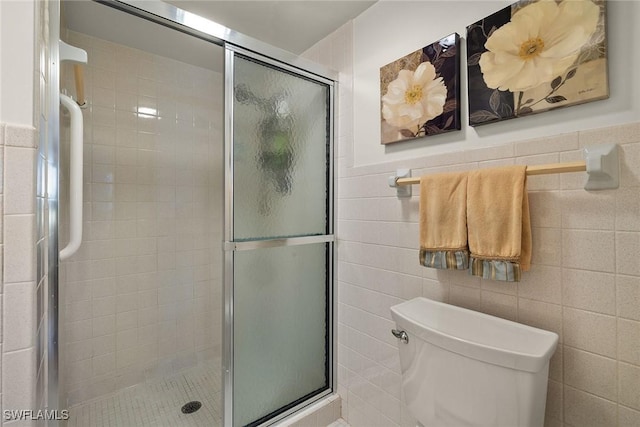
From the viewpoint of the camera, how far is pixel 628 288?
79 cm

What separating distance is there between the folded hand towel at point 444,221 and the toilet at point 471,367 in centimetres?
19

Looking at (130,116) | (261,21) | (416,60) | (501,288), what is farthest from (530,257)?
(130,116)

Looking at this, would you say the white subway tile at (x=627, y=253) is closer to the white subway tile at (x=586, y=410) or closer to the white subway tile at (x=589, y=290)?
the white subway tile at (x=589, y=290)

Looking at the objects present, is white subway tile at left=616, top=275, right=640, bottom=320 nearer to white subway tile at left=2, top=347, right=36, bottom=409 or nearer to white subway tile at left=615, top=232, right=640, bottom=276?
white subway tile at left=615, top=232, right=640, bottom=276

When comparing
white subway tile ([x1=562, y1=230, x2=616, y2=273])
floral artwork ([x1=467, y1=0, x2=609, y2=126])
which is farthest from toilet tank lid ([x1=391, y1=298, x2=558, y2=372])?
floral artwork ([x1=467, y1=0, x2=609, y2=126])

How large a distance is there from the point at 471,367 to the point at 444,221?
1.58 ft

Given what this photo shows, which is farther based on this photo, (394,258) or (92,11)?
(92,11)

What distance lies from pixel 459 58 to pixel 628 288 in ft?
3.10

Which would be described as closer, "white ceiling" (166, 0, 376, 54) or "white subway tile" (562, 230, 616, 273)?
"white subway tile" (562, 230, 616, 273)

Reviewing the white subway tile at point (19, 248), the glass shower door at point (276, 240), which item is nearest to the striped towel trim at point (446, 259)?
the glass shower door at point (276, 240)

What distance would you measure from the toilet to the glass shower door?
611mm

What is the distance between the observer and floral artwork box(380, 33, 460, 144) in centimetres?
114

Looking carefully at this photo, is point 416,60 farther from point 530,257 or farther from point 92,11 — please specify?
point 92,11

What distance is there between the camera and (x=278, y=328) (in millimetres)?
1438
